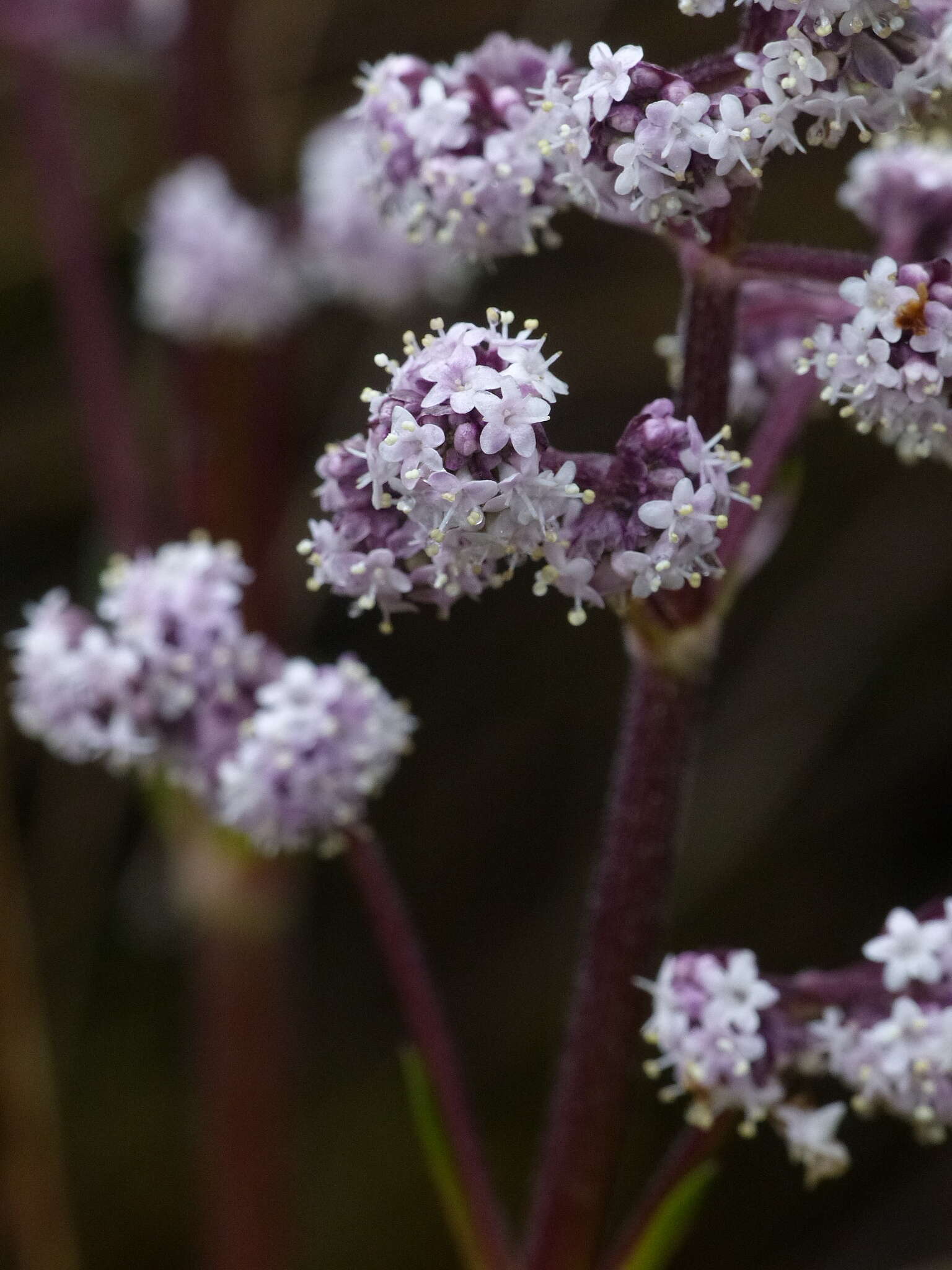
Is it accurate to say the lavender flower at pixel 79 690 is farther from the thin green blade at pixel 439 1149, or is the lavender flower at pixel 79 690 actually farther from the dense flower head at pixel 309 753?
the thin green blade at pixel 439 1149

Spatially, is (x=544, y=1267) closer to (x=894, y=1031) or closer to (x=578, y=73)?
(x=894, y=1031)

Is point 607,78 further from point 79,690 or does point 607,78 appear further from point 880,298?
point 79,690

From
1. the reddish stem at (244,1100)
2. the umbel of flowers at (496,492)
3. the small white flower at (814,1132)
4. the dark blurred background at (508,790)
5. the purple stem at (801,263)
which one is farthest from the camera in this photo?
the dark blurred background at (508,790)

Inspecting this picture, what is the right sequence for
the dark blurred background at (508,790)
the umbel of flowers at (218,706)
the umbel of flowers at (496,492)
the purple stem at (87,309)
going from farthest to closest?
the dark blurred background at (508,790)
the purple stem at (87,309)
the umbel of flowers at (218,706)
the umbel of flowers at (496,492)

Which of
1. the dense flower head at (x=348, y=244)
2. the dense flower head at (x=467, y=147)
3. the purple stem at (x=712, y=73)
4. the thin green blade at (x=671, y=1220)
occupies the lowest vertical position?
the thin green blade at (x=671, y=1220)

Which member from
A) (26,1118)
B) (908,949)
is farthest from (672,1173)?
(26,1118)

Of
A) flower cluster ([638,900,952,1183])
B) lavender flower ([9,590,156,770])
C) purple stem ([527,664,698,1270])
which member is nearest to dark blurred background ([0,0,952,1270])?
lavender flower ([9,590,156,770])

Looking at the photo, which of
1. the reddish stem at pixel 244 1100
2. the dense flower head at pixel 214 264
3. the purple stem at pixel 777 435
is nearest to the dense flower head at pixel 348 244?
the dense flower head at pixel 214 264

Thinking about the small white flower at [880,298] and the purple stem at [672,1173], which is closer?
the small white flower at [880,298]
